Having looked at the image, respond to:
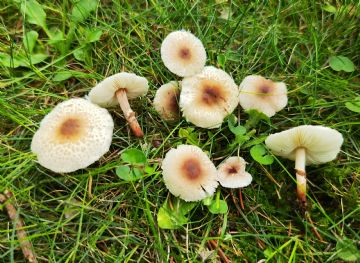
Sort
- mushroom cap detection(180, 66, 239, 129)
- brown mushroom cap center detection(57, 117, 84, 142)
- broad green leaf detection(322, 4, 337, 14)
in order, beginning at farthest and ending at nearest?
→ broad green leaf detection(322, 4, 337, 14)
mushroom cap detection(180, 66, 239, 129)
brown mushroom cap center detection(57, 117, 84, 142)

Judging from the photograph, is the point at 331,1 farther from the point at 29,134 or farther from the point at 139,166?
the point at 29,134

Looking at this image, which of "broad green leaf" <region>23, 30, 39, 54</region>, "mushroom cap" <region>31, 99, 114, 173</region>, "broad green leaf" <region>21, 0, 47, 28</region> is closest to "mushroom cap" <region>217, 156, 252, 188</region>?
"mushroom cap" <region>31, 99, 114, 173</region>

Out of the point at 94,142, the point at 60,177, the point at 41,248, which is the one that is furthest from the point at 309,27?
the point at 41,248

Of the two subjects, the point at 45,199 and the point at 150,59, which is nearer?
the point at 45,199

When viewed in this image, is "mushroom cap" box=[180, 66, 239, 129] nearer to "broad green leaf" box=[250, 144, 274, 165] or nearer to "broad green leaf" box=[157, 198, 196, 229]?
"broad green leaf" box=[250, 144, 274, 165]

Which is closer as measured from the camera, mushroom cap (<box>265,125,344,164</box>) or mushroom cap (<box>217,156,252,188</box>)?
mushroom cap (<box>265,125,344,164</box>)

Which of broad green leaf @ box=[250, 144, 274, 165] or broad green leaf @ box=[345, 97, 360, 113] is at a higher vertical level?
broad green leaf @ box=[345, 97, 360, 113]

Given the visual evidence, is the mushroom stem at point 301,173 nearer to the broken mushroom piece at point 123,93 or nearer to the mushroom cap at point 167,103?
the mushroom cap at point 167,103
